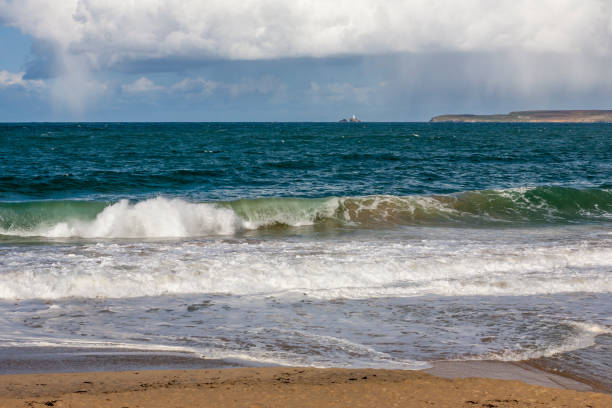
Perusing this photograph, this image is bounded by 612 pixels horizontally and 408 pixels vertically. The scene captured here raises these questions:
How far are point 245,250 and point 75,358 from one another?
616cm

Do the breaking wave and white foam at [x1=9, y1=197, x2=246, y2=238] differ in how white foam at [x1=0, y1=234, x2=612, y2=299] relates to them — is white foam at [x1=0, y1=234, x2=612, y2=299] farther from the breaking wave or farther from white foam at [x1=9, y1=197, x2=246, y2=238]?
the breaking wave

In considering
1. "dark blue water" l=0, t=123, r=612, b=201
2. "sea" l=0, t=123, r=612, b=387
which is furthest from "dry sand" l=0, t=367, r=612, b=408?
"dark blue water" l=0, t=123, r=612, b=201

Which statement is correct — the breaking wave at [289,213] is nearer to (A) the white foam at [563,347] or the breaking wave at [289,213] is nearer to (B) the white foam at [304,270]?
(B) the white foam at [304,270]

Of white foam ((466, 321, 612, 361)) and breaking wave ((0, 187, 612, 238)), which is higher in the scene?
breaking wave ((0, 187, 612, 238))

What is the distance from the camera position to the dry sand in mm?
4582

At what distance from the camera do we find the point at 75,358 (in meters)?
5.68

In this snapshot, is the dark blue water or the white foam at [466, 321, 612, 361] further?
the dark blue water

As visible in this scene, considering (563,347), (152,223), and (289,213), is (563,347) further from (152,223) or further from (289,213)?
(289,213)

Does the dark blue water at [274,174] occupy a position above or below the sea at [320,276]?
above

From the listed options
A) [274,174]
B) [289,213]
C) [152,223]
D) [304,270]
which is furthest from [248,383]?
[274,174]

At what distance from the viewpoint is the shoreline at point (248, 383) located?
464 centimetres

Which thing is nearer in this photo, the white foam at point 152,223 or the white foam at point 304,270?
the white foam at point 304,270

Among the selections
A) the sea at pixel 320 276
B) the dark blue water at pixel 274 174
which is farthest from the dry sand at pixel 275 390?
the dark blue water at pixel 274 174

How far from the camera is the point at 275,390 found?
4.83 m
